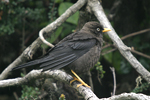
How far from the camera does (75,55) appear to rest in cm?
394

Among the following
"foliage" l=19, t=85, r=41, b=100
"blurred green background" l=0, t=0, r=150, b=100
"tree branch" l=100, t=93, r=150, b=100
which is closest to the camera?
"tree branch" l=100, t=93, r=150, b=100

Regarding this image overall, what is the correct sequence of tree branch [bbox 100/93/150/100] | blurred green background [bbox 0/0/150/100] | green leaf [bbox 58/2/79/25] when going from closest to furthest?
tree branch [bbox 100/93/150/100]
green leaf [bbox 58/2/79/25]
blurred green background [bbox 0/0/150/100]

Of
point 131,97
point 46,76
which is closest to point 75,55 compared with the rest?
point 46,76

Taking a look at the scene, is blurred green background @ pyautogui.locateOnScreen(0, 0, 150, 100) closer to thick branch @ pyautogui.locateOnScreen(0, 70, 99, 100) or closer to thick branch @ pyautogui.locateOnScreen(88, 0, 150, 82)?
thick branch @ pyautogui.locateOnScreen(0, 70, 99, 100)

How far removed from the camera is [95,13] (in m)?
4.58

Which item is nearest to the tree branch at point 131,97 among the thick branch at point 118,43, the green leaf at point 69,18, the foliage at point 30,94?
the thick branch at point 118,43

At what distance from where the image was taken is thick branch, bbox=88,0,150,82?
11.9 feet

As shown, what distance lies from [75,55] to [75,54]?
0.03 metres

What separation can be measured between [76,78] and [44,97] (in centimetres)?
139

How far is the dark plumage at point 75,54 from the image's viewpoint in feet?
12.3

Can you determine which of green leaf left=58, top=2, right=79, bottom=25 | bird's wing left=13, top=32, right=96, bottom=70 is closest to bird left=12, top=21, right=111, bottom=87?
bird's wing left=13, top=32, right=96, bottom=70

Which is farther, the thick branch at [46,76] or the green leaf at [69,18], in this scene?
the green leaf at [69,18]

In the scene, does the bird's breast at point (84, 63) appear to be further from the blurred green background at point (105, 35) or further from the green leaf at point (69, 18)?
the green leaf at point (69, 18)

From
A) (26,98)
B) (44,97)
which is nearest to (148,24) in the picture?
(44,97)
